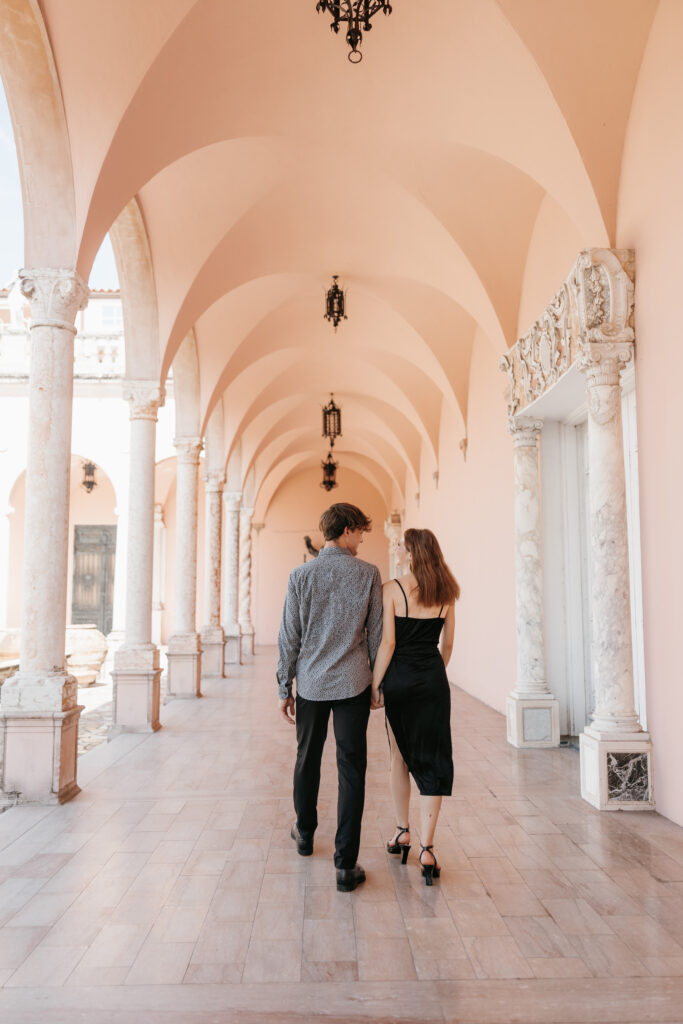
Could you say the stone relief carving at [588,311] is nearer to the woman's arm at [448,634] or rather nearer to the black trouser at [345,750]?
the woman's arm at [448,634]

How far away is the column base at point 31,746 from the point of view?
16.7ft

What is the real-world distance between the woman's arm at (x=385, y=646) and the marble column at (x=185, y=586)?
24.3 ft

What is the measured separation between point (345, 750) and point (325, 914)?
0.68 meters

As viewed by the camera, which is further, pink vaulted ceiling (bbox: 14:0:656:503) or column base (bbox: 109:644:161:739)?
column base (bbox: 109:644:161:739)

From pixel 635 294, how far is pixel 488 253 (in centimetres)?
284

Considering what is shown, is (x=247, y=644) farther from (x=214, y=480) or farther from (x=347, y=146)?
(x=347, y=146)

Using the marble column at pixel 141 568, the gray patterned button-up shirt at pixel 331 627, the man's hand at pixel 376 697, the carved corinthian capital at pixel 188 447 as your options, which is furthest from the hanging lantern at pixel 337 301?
the man's hand at pixel 376 697

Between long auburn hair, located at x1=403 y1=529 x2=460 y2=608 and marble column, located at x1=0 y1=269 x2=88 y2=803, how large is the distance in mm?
2822

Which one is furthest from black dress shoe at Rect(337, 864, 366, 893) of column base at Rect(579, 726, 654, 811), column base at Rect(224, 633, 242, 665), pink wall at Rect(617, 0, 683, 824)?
column base at Rect(224, 633, 242, 665)

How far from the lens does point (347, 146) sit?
6832 mm

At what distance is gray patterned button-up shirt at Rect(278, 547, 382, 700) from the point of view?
3613 millimetres

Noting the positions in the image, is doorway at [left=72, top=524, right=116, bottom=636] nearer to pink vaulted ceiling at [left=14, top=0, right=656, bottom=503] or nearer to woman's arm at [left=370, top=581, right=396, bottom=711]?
pink vaulted ceiling at [left=14, top=0, right=656, bottom=503]

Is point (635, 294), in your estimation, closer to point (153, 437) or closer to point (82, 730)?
point (153, 437)

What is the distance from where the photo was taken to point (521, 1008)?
2467 millimetres
